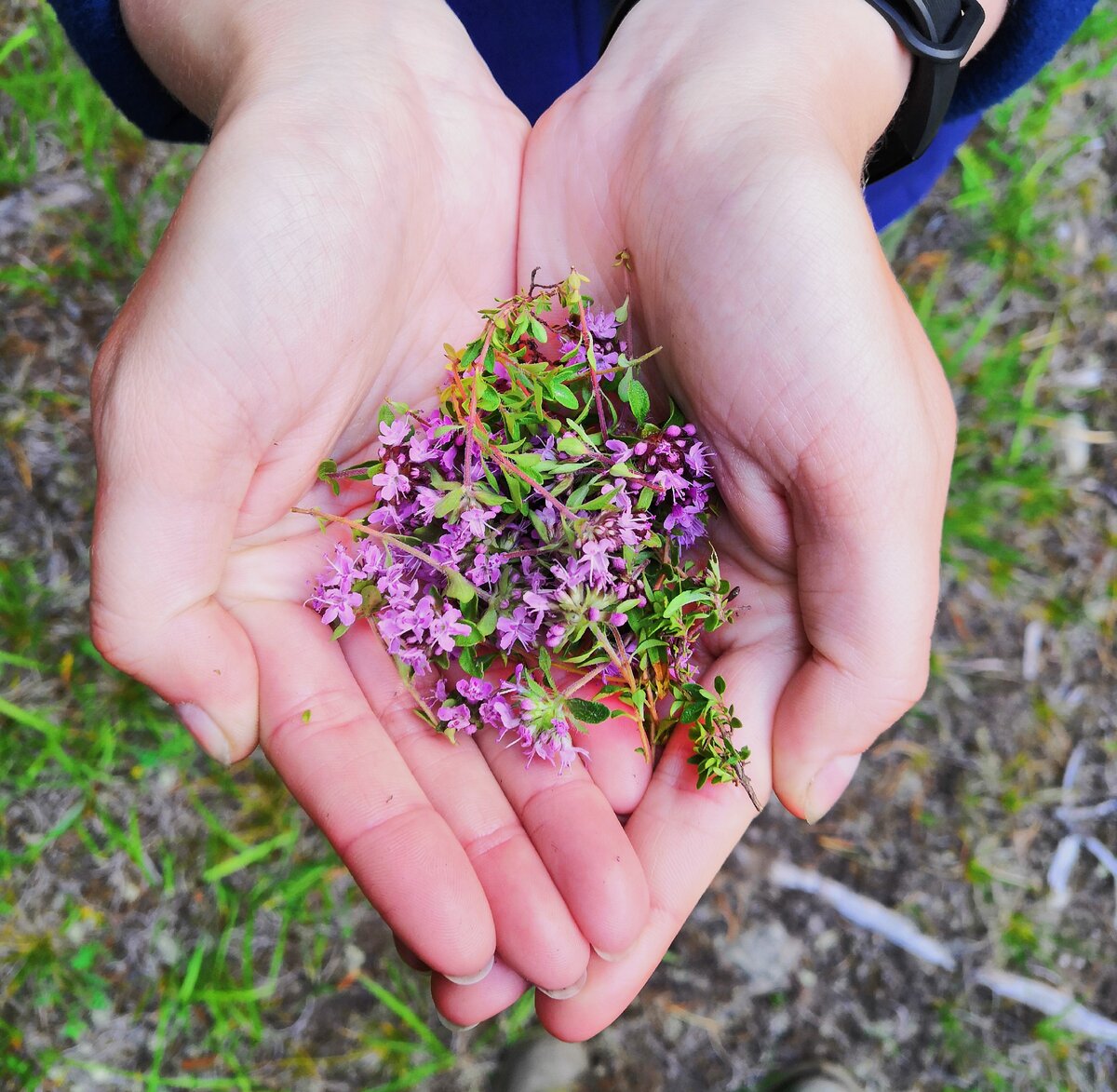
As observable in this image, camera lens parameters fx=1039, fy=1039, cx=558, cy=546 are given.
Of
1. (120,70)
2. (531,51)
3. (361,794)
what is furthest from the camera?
(531,51)

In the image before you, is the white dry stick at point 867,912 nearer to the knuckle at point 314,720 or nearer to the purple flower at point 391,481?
the knuckle at point 314,720

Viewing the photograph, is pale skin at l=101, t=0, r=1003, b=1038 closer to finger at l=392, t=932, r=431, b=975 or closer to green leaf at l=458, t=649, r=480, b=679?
finger at l=392, t=932, r=431, b=975

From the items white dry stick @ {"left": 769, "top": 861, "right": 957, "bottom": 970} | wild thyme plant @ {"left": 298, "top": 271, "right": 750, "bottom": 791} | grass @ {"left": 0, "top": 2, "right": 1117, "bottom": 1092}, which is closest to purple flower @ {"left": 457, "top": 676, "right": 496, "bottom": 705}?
wild thyme plant @ {"left": 298, "top": 271, "right": 750, "bottom": 791}

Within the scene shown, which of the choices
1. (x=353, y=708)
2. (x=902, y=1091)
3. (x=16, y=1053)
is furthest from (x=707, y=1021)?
(x=16, y=1053)

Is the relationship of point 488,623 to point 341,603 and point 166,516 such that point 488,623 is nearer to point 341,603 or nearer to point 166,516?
point 341,603

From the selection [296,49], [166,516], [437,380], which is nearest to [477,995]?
[166,516]

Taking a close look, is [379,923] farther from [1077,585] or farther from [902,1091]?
[1077,585]
